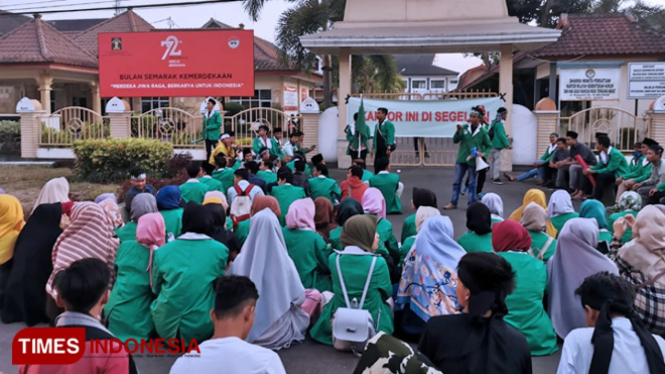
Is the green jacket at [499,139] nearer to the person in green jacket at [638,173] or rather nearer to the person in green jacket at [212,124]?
the person in green jacket at [638,173]

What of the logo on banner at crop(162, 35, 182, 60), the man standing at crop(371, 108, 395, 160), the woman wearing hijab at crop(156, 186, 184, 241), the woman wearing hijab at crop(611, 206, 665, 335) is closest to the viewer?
→ the woman wearing hijab at crop(611, 206, 665, 335)

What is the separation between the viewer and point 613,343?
111 inches

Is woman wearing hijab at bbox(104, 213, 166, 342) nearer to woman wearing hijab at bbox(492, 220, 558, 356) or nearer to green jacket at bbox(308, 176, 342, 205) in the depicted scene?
woman wearing hijab at bbox(492, 220, 558, 356)

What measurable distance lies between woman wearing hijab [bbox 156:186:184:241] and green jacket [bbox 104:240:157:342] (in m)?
1.06

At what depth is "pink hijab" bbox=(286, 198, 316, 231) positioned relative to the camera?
571 cm

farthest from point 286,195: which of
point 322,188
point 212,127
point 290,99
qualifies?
point 290,99

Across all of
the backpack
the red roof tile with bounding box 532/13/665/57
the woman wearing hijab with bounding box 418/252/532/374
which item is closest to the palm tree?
the red roof tile with bounding box 532/13/665/57

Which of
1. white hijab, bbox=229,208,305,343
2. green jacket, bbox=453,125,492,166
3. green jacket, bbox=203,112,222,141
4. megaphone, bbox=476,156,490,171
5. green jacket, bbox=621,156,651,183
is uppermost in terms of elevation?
green jacket, bbox=203,112,222,141

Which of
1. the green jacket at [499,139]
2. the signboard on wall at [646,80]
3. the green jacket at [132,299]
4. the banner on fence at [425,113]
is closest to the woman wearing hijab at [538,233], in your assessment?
the green jacket at [132,299]

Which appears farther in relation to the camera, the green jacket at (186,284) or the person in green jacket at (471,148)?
the person in green jacket at (471,148)

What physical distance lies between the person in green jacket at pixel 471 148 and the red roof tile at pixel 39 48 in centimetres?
1809

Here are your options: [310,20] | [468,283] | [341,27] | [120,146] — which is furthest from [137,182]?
[310,20]

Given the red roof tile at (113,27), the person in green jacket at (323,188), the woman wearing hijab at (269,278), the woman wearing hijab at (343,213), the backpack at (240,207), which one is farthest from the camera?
the red roof tile at (113,27)

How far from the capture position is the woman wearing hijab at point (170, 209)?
246 inches
